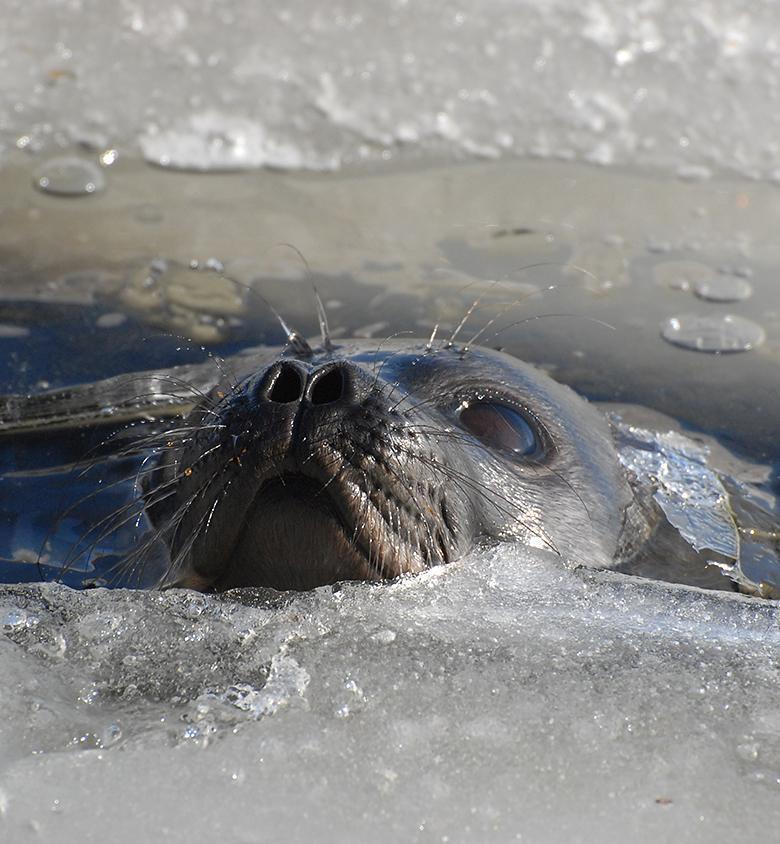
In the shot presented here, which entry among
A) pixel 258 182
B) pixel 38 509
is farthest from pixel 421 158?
pixel 38 509

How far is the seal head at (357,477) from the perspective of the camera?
Answer: 248 centimetres

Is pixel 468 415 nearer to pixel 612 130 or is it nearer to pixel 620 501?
pixel 620 501

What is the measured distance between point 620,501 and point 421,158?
273 cm

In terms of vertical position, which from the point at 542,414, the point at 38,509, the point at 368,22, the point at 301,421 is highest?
the point at 368,22

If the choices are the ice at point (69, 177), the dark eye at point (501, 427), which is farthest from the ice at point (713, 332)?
the ice at point (69, 177)

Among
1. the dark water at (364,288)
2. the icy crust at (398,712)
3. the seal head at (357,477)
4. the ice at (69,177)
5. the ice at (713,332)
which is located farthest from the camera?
the ice at (69,177)

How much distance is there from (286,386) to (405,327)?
6.95 ft

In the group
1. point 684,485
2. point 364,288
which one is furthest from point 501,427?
point 364,288

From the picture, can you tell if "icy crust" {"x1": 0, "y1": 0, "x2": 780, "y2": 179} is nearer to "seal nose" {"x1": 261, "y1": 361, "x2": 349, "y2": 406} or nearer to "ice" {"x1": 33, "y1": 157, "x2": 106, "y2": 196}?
"ice" {"x1": 33, "y1": 157, "x2": 106, "y2": 196}

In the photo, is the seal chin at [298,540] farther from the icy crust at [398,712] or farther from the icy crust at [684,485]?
the icy crust at [684,485]

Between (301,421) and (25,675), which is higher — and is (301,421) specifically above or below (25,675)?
above

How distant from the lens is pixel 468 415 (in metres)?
3.08

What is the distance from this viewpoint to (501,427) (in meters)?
3.13

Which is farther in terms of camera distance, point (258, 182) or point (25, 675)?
point (258, 182)
